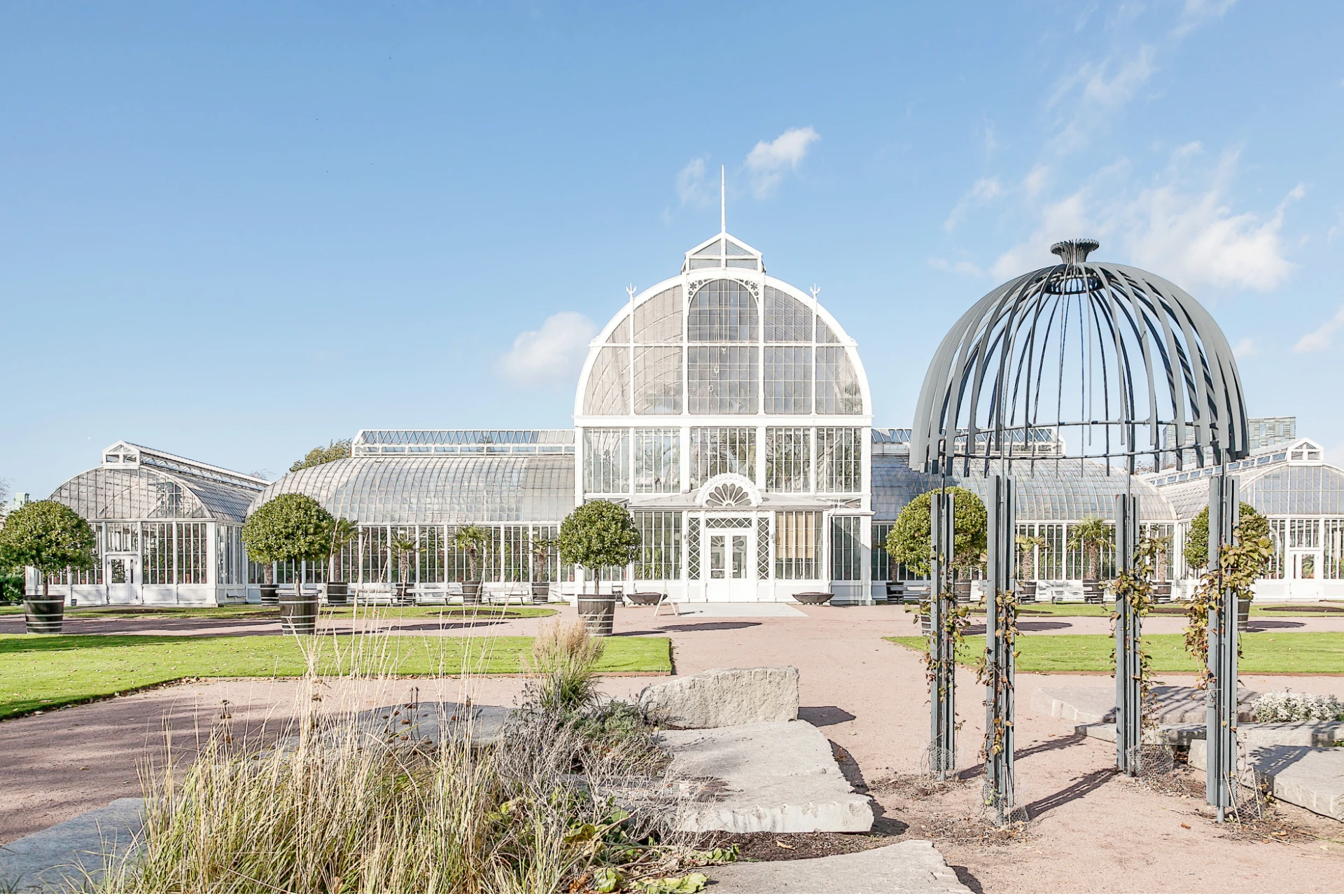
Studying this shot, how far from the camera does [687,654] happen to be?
694 inches

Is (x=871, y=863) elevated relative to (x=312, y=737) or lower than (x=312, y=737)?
lower

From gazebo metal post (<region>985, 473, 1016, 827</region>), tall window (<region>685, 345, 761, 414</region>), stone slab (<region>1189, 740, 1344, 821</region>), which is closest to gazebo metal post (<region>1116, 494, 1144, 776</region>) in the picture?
stone slab (<region>1189, 740, 1344, 821</region>)

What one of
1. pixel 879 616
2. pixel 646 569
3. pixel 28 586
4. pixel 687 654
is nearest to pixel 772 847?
pixel 687 654

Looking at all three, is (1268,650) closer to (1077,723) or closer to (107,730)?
(1077,723)

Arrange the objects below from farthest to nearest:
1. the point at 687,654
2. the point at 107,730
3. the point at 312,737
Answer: the point at 687,654, the point at 107,730, the point at 312,737

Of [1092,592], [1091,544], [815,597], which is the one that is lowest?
[1092,592]

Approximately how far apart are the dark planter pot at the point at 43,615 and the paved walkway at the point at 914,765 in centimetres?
1175

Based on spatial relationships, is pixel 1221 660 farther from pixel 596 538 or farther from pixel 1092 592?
pixel 1092 592

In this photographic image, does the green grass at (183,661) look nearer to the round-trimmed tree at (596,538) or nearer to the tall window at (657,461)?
the round-trimmed tree at (596,538)

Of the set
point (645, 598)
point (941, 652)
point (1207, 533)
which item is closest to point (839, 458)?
point (645, 598)

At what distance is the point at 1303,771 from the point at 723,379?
1089 inches

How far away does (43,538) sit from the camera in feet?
82.5

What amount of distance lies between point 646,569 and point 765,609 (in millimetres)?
5193

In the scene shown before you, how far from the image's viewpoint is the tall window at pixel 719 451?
113 ft
